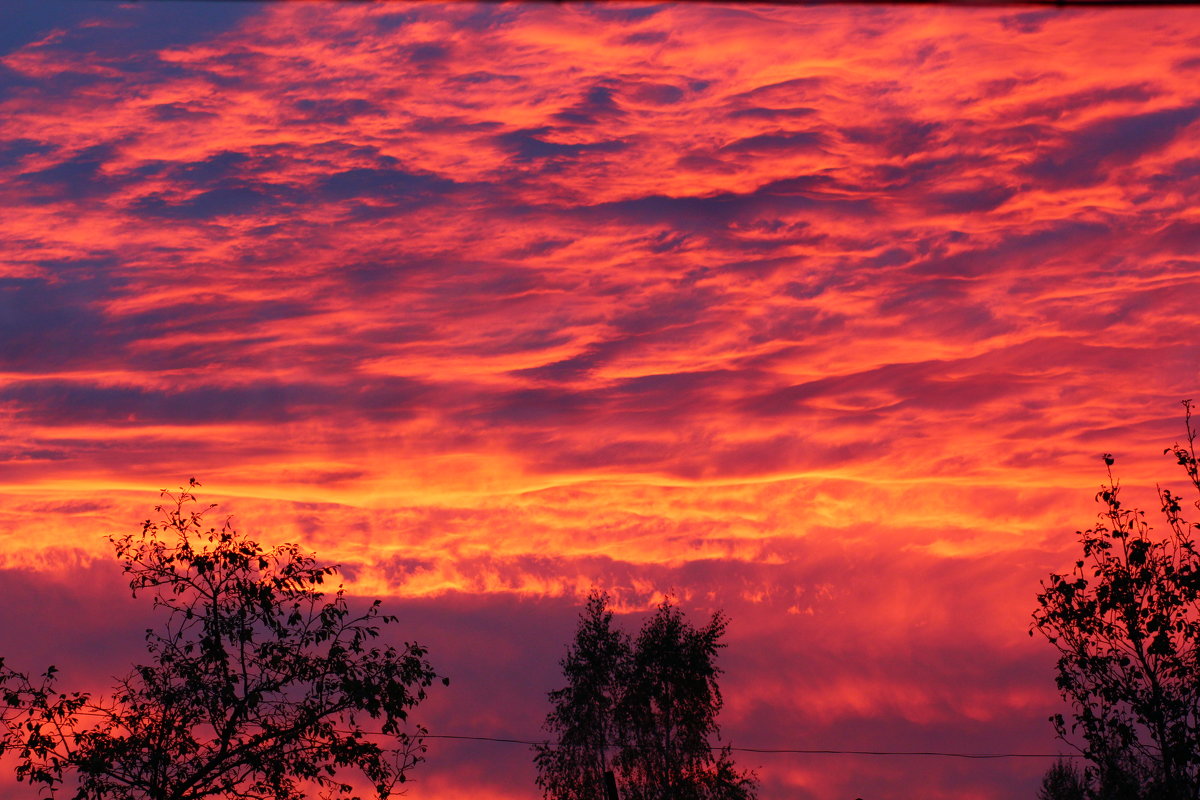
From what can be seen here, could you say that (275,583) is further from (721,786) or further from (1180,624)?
(721,786)

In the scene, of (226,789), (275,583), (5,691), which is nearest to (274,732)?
(226,789)

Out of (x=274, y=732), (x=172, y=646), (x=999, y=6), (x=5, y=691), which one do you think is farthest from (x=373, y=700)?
(x=999, y=6)

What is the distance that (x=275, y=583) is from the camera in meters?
27.5

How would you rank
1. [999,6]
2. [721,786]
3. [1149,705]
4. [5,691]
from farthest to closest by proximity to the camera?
[721,786] → [5,691] → [1149,705] → [999,6]

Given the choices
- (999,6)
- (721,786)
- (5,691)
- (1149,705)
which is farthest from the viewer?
(721,786)

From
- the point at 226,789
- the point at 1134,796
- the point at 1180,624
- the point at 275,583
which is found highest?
the point at 275,583

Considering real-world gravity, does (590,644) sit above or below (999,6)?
above

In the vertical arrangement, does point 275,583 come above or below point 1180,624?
above

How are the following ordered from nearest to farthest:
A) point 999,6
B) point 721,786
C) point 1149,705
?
point 999,6
point 1149,705
point 721,786

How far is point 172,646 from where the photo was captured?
27.3 meters

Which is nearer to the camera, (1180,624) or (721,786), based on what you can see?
(1180,624)

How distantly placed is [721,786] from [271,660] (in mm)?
37620

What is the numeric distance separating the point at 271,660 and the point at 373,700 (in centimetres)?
242

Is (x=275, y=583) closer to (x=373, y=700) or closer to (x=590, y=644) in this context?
(x=373, y=700)
